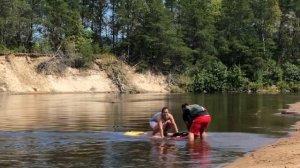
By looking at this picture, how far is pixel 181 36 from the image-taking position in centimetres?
9131

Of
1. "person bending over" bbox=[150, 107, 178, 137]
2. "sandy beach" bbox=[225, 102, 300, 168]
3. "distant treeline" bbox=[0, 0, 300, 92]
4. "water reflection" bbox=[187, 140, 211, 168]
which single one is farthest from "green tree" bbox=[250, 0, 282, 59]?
"sandy beach" bbox=[225, 102, 300, 168]

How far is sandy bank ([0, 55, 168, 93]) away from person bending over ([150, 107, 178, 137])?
59254 mm

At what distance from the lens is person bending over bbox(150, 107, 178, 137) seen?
19.9m

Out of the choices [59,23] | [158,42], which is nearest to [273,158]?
[158,42]

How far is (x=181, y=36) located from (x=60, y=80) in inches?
878

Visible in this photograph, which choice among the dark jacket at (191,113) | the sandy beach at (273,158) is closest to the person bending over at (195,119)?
the dark jacket at (191,113)

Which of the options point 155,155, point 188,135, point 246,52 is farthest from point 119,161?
point 246,52

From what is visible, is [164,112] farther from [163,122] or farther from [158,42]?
[158,42]

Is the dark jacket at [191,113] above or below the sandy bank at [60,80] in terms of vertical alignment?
below

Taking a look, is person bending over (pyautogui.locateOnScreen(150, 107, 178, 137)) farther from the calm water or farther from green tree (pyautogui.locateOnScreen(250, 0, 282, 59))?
green tree (pyautogui.locateOnScreen(250, 0, 282, 59))

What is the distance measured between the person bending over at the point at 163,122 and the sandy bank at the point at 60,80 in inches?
2333

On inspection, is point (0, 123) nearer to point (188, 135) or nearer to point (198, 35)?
point (188, 135)

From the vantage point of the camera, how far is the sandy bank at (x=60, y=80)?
78.4m

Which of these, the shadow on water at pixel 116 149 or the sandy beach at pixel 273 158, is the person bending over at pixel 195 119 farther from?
the sandy beach at pixel 273 158
